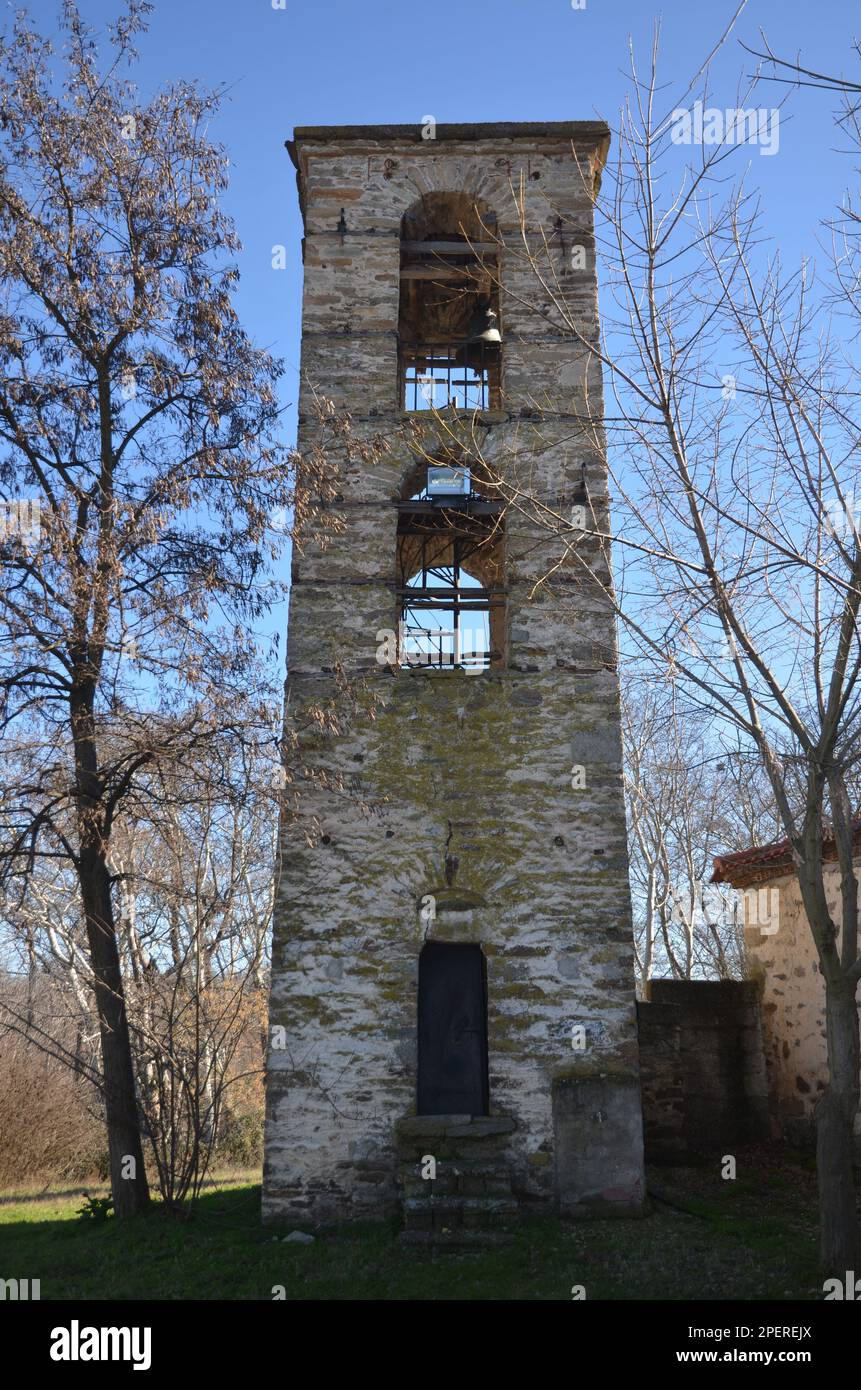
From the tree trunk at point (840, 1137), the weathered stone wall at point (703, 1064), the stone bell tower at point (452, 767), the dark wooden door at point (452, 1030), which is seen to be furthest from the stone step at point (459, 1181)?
the weathered stone wall at point (703, 1064)

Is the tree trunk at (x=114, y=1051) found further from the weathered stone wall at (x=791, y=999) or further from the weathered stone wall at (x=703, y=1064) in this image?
the weathered stone wall at (x=791, y=999)

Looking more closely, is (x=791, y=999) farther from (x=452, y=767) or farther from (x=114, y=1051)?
(x=114, y=1051)

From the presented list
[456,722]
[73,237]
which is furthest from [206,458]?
[456,722]

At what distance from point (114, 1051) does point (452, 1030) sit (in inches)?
106

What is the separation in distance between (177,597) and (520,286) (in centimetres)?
502

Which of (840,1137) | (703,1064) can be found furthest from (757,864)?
(840,1137)

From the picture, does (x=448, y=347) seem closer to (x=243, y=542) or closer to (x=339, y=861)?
(x=243, y=542)

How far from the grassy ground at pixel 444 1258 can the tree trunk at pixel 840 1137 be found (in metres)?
0.25

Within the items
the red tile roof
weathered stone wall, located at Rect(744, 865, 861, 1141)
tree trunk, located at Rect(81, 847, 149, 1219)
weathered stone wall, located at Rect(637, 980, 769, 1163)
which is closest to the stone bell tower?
tree trunk, located at Rect(81, 847, 149, 1219)

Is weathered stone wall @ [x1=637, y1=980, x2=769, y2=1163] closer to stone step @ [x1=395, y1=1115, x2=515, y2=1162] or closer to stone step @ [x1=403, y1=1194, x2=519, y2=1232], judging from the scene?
stone step @ [x1=395, y1=1115, x2=515, y2=1162]

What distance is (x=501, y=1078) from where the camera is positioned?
8.62m

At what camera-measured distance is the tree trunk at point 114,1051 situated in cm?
861

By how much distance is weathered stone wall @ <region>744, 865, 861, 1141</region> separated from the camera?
10602 millimetres

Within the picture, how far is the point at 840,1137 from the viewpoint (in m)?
6.12
